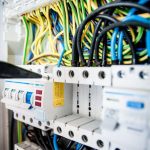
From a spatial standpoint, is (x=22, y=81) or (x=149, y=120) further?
(x=22, y=81)

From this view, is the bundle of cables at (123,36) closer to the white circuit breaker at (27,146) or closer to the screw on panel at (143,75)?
the screw on panel at (143,75)

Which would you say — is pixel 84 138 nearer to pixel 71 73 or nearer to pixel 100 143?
pixel 100 143

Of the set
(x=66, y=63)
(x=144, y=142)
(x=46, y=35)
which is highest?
(x=46, y=35)

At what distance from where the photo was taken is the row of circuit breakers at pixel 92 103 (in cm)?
51

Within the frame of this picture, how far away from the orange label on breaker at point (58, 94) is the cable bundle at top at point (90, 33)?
15cm

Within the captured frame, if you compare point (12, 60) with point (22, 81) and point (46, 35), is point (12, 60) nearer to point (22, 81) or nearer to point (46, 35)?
point (46, 35)

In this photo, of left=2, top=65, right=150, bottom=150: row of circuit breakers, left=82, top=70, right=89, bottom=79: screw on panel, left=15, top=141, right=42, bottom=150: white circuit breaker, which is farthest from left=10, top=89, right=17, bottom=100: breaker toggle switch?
left=82, top=70, right=89, bottom=79: screw on panel

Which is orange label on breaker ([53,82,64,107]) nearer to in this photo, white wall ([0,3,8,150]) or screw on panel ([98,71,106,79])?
screw on panel ([98,71,106,79])

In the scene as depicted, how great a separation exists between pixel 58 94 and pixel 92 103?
188 millimetres

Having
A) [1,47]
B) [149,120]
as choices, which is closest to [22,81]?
[1,47]

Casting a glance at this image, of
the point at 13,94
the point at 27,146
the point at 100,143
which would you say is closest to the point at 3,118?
the point at 27,146

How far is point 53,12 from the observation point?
3.76 ft

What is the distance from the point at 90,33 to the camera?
2.97ft

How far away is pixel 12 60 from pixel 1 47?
6.6 inches
